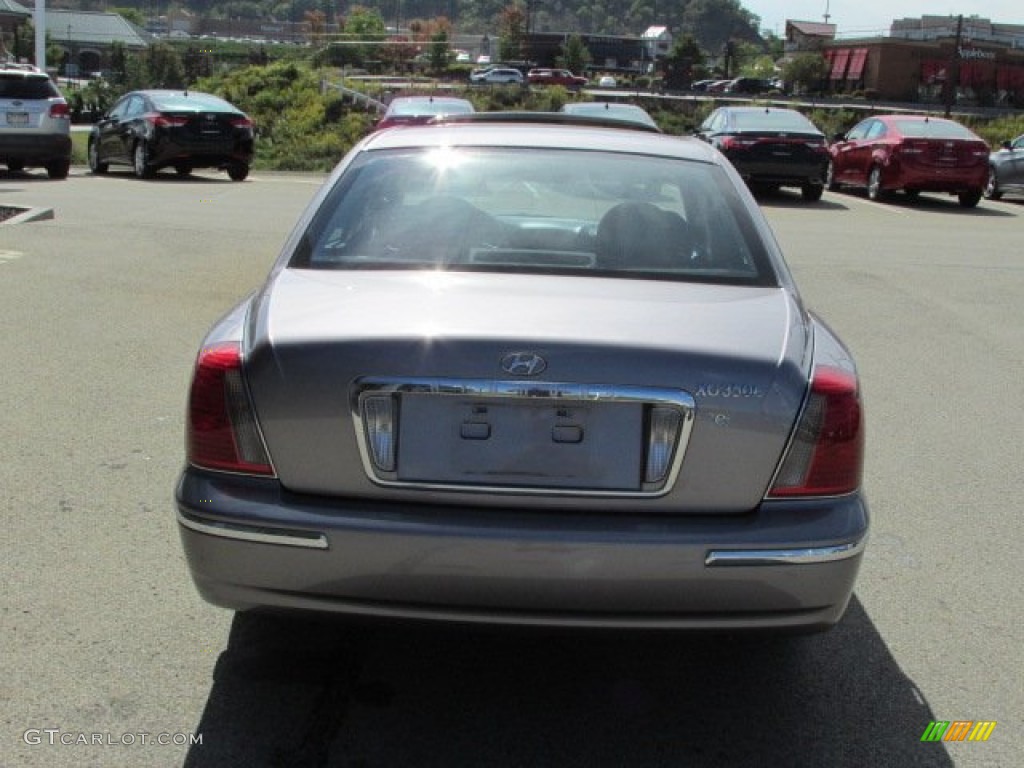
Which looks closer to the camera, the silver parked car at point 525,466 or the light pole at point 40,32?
the silver parked car at point 525,466

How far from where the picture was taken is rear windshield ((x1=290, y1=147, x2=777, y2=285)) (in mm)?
3881

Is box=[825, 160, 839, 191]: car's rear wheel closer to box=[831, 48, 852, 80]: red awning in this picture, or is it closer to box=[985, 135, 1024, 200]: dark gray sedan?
box=[985, 135, 1024, 200]: dark gray sedan

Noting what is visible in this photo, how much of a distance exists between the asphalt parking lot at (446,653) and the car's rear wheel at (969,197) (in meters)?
13.7

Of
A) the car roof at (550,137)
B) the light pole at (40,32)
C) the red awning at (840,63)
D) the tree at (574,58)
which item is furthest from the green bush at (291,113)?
the tree at (574,58)

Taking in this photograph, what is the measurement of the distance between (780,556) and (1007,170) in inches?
803

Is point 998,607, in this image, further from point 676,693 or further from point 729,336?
point 729,336

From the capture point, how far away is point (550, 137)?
15.0 feet

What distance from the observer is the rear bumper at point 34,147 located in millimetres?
19469

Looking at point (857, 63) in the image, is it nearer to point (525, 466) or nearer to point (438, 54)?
point (438, 54)

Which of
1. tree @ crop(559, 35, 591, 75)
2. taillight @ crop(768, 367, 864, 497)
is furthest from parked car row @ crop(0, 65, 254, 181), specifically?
tree @ crop(559, 35, 591, 75)

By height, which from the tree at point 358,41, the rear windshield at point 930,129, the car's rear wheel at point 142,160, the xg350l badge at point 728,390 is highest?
the xg350l badge at point 728,390

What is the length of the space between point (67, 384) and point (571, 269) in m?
4.14

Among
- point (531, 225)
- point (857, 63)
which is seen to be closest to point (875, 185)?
point (531, 225)

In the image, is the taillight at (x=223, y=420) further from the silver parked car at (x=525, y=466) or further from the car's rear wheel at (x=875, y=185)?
the car's rear wheel at (x=875, y=185)
